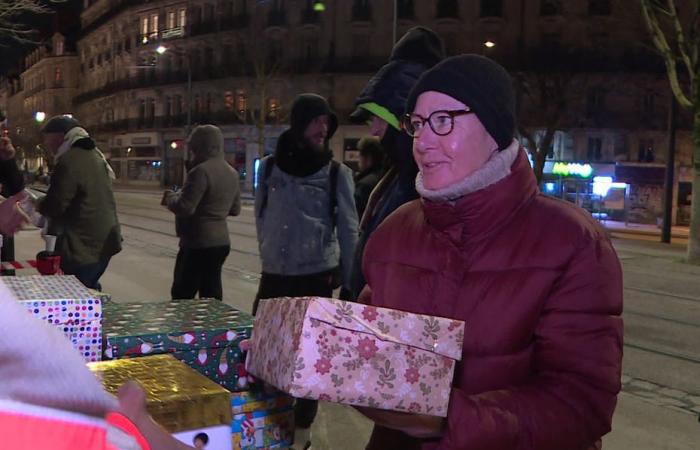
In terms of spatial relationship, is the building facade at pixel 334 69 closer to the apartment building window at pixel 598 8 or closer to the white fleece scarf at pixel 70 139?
the apartment building window at pixel 598 8

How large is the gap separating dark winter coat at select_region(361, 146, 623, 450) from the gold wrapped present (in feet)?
1.74

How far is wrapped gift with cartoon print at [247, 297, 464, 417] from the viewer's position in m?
1.40

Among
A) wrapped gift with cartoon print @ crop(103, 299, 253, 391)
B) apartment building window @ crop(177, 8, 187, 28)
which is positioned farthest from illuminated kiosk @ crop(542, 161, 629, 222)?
apartment building window @ crop(177, 8, 187, 28)

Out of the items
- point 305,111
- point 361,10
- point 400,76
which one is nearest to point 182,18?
point 361,10

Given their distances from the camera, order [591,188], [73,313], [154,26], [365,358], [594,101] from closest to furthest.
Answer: [365,358] → [73,313] → [591,188] → [594,101] → [154,26]

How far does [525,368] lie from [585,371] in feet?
0.54

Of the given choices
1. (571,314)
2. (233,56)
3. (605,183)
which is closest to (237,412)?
(571,314)

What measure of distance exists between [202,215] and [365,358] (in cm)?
433

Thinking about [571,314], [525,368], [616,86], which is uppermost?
[616,86]

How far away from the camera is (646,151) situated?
42.2 meters

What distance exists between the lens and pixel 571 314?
1.65 meters

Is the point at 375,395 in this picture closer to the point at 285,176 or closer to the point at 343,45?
the point at 285,176

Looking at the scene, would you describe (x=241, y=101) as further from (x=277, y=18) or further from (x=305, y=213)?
(x=305, y=213)

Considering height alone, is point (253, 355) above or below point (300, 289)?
above
